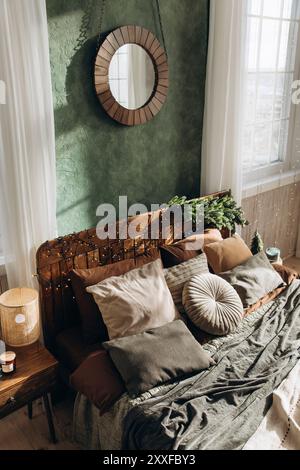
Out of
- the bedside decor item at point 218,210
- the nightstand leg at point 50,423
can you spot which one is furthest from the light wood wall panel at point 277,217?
the nightstand leg at point 50,423

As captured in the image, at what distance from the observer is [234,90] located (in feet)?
10.5

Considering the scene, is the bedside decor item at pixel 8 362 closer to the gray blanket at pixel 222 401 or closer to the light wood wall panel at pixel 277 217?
the gray blanket at pixel 222 401

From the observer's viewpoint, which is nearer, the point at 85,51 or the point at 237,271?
the point at 85,51

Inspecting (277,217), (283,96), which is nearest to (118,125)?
(283,96)

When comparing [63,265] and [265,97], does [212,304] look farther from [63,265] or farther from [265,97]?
[265,97]

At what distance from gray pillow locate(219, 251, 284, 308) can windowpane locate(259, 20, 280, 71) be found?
1.75 metres

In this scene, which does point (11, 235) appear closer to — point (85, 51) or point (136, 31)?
point (85, 51)

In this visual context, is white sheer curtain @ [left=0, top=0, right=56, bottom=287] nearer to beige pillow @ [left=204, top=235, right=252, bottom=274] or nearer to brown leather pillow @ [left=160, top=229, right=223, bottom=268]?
brown leather pillow @ [left=160, top=229, right=223, bottom=268]

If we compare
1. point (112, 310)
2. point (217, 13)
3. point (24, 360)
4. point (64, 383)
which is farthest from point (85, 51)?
point (64, 383)

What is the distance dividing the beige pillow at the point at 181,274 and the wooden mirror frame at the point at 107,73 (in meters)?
0.95

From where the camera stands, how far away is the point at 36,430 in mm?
2381

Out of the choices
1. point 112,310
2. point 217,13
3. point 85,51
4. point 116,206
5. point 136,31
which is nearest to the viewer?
point 112,310

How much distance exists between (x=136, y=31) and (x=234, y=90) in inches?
36.4

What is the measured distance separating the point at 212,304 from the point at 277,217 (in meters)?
2.10
